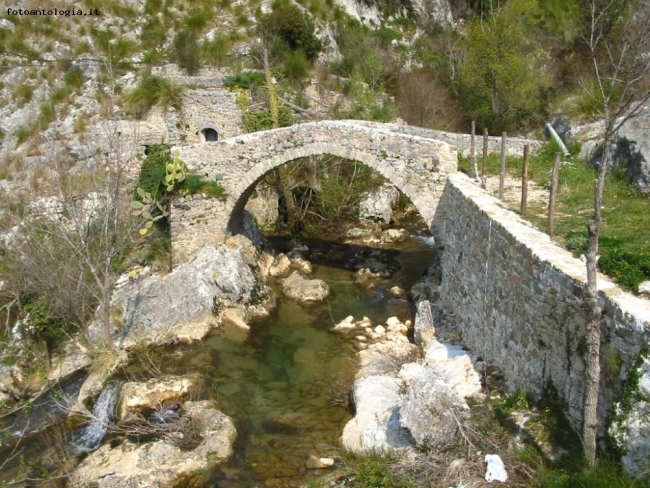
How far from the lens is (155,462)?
7727mm

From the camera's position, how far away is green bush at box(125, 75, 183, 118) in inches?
776

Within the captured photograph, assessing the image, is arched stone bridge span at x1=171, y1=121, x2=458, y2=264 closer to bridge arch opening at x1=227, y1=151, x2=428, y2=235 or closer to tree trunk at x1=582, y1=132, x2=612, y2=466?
bridge arch opening at x1=227, y1=151, x2=428, y2=235

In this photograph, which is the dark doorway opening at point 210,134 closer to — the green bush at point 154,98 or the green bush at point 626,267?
the green bush at point 154,98

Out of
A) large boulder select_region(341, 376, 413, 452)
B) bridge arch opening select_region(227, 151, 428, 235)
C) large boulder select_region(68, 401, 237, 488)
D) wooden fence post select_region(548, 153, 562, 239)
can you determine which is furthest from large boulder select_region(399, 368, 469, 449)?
bridge arch opening select_region(227, 151, 428, 235)

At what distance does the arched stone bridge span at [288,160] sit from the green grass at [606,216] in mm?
1926

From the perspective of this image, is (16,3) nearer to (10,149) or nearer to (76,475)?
(10,149)

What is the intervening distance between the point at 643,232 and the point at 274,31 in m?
19.5

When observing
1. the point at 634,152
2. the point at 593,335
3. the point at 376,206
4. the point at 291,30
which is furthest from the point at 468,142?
the point at 291,30

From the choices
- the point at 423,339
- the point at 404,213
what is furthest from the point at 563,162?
the point at 404,213

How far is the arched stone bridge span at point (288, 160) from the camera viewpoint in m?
11.8

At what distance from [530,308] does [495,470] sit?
2001 millimetres

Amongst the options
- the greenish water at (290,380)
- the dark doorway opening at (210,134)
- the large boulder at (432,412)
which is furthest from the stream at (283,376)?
the dark doorway opening at (210,134)

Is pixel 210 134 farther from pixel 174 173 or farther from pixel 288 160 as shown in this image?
pixel 288 160

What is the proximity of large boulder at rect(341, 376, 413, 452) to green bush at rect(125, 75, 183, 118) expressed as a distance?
1443 centimetres
